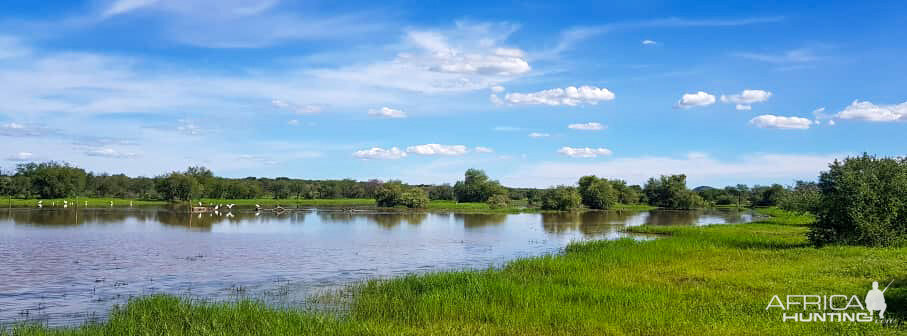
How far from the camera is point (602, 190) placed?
10612 centimetres

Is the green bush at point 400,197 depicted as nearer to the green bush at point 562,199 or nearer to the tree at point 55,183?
the green bush at point 562,199

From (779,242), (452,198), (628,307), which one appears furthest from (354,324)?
(452,198)

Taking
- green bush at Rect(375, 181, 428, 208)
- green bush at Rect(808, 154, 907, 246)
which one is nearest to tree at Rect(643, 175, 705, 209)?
green bush at Rect(375, 181, 428, 208)

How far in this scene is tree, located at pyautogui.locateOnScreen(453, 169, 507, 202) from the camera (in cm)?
12535

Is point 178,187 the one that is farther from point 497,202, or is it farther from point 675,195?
point 675,195

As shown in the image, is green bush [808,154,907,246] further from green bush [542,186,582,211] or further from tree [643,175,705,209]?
tree [643,175,705,209]

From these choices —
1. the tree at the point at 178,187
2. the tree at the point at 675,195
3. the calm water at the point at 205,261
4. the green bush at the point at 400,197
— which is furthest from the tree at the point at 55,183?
the tree at the point at 675,195

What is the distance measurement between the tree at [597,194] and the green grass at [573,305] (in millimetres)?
84217

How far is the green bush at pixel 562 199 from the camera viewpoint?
94250mm

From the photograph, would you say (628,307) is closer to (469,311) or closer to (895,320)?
(469,311)

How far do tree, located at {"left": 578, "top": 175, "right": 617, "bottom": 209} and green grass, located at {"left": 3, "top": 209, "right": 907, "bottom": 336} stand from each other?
8422cm

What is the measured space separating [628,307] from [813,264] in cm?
970

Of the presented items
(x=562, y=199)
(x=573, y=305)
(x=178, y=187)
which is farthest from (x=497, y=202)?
(x=573, y=305)

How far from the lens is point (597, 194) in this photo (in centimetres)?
10531
